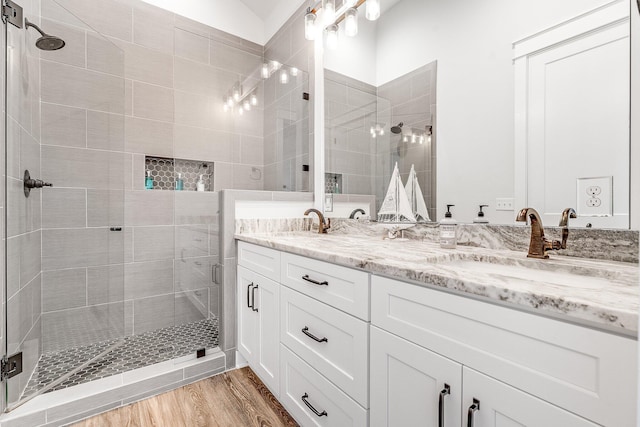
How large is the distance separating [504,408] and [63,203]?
2311mm

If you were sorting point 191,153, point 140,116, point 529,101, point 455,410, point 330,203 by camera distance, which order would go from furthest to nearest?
point 191,153 → point 140,116 → point 330,203 → point 529,101 → point 455,410

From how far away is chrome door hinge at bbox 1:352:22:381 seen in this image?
131 centimetres

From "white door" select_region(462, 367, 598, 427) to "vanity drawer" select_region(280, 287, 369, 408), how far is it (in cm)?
32

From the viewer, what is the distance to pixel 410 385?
80cm

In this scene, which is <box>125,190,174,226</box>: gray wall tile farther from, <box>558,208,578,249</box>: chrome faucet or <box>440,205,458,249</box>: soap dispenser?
<box>558,208,578,249</box>: chrome faucet

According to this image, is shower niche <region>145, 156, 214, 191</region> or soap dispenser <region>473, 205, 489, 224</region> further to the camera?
shower niche <region>145, 156, 214, 191</region>

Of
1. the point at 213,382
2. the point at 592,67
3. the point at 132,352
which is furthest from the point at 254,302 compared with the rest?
the point at 592,67

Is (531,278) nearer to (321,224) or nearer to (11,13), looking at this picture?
(321,224)

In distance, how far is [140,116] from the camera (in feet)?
7.39

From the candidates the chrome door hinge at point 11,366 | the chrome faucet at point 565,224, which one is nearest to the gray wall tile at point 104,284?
the chrome door hinge at point 11,366

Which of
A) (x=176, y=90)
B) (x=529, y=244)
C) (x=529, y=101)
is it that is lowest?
(x=529, y=244)

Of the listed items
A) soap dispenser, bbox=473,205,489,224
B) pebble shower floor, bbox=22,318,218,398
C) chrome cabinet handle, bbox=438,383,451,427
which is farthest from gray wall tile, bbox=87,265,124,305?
soap dispenser, bbox=473,205,489,224

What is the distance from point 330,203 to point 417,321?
4.48 feet

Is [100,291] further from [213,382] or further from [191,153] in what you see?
[191,153]
